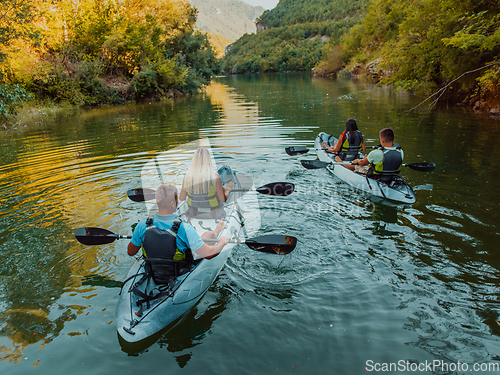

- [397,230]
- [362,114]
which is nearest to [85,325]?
[397,230]

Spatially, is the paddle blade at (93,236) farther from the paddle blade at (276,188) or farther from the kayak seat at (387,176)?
the kayak seat at (387,176)

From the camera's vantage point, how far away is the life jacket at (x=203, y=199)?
16.1ft

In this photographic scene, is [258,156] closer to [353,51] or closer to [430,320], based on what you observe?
[430,320]

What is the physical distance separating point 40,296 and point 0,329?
0.57 m

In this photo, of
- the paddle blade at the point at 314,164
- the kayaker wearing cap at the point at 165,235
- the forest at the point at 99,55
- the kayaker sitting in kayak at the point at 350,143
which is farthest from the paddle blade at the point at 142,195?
the forest at the point at 99,55

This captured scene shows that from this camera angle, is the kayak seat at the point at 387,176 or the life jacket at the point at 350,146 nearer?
the kayak seat at the point at 387,176

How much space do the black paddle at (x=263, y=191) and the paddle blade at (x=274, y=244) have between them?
5.95ft

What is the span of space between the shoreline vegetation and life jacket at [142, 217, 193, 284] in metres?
10.4

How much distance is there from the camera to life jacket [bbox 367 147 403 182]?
670cm

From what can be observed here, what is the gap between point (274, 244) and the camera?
14.2ft

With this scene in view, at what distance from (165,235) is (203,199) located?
4.87ft

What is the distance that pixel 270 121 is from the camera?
1645 cm

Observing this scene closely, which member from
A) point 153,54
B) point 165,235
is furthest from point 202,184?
point 153,54

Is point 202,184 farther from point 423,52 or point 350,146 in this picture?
point 423,52
